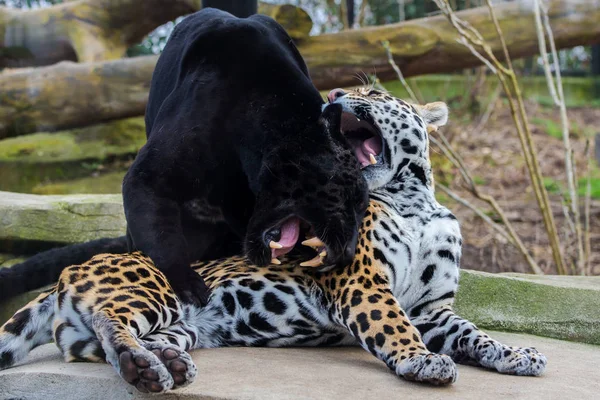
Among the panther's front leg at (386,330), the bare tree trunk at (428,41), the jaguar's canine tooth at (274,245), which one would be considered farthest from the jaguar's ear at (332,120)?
the bare tree trunk at (428,41)

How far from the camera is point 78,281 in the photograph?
3.62m

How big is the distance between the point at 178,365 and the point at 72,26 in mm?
6609

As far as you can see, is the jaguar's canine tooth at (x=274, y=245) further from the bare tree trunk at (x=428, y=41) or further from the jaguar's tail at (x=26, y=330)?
the bare tree trunk at (x=428, y=41)

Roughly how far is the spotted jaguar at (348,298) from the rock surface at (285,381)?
0.09 metres

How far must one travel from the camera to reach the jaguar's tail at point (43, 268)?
513 cm

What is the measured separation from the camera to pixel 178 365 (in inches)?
118

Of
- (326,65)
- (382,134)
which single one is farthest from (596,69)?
(382,134)

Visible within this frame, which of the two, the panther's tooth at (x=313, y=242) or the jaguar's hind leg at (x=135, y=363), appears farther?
the panther's tooth at (x=313, y=242)

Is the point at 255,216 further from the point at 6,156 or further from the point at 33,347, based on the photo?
the point at 6,156

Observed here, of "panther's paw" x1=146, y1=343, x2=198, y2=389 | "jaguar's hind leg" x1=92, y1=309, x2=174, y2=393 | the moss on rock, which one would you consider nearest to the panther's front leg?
"panther's paw" x1=146, y1=343, x2=198, y2=389

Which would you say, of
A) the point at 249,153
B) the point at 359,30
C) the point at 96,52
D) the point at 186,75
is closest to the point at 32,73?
the point at 96,52

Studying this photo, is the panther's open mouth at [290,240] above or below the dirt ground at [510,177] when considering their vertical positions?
above

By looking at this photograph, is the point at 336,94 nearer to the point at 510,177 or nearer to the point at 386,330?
the point at 386,330

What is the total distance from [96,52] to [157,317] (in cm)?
598
